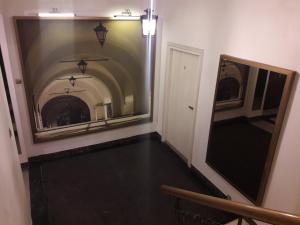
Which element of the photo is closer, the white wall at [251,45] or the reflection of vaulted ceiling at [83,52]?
the white wall at [251,45]

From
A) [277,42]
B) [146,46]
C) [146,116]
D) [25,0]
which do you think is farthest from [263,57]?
[25,0]

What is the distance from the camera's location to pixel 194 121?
3654 mm

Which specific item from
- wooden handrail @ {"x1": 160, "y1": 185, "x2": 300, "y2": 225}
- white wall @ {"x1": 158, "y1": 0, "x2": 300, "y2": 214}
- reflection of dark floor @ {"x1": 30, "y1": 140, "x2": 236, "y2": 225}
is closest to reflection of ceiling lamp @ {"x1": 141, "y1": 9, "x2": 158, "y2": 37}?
white wall @ {"x1": 158, "y1": 0, "x2": 300, "y2": 214}

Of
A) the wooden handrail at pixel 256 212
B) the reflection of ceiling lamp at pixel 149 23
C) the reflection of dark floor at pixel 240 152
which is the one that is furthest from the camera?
the reflection of ceiling lamp at pixel 149 23

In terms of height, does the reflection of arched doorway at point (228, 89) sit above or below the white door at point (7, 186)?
above

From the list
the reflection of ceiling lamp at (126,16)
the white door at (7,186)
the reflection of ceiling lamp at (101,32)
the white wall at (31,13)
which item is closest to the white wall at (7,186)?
the white door at (7,186)

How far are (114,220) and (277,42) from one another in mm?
2654

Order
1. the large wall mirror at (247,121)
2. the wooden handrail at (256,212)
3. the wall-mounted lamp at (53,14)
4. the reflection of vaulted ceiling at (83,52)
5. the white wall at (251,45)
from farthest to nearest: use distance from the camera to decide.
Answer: the reflection of vaulted ceiling at (83,52) < the wall-mounted lamp at (53,14) < the large wall mirror at (247,121) < the white wall at (251,45) < the wooden handrail at (256,212)

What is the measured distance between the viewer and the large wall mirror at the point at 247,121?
2.37 meters

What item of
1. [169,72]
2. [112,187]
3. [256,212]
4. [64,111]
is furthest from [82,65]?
[256,212]

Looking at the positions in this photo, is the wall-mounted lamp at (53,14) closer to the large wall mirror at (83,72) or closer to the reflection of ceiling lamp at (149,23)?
the large wall mirror at (83,72)

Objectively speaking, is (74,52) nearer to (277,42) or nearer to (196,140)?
(196,140)

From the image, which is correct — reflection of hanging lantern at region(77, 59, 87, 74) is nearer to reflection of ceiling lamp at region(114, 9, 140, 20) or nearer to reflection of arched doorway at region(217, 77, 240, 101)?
reflection of ceiling lamp at region(114, 9, 140, 20)

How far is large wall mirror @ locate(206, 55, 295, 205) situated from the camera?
2367 mm
